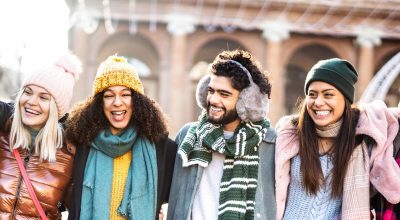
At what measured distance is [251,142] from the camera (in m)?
4.03

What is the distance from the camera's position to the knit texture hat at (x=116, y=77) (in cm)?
406

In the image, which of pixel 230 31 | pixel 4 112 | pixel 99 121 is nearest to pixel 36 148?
pixel 4 112

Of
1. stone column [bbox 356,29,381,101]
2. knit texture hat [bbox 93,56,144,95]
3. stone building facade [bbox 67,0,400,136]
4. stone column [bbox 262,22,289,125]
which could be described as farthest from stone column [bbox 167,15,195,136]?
knit texture hat [bbox 93,56,144,95]

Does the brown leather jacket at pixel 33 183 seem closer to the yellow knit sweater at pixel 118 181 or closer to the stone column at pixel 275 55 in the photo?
the yellow knit sweater at pixel 118 181

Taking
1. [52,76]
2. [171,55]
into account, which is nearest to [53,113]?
[52,76]

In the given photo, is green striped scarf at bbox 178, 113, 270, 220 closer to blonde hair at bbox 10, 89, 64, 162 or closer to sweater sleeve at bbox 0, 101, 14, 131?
blonde hair at bbox 10, 89, 64, 162

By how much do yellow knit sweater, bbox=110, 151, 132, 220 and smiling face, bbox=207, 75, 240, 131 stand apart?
756 millimetres

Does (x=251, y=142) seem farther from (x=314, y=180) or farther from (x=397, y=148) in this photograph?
(x=397, y=148)

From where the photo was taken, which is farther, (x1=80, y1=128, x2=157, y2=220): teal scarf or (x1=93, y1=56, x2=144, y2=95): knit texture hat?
(x1=93, y1=56, x2=144, y2=95): knit texture hat

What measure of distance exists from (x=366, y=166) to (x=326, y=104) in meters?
0.55

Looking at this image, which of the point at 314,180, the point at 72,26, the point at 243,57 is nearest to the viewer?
the point at 314,180

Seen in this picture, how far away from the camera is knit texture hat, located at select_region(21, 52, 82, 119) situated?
4.01 meters

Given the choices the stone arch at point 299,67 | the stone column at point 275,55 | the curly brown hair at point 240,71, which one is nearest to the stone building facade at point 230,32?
the stone column at point 275,55

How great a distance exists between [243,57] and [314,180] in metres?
1.13
